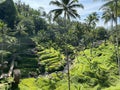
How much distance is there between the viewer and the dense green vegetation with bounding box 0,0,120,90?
5484 centimetres

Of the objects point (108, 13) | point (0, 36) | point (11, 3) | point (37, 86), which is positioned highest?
point (11, 3)

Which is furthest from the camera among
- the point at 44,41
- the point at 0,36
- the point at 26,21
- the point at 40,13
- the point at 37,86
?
the point at 40,13

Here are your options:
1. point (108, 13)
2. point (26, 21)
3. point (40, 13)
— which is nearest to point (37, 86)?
point (108, 13)

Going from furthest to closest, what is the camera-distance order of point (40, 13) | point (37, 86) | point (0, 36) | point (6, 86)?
point (40, 13) → point (0, 36) → point (37, 86) → point (6, 86)

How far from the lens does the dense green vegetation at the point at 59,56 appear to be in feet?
180

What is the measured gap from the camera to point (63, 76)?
6400cm

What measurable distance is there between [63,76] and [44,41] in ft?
180

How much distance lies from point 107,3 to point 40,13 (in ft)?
440

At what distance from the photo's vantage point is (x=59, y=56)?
Result: 2704 inches

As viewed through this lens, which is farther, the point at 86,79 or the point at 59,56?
the point at 59,56

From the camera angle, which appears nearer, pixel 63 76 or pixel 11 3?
pixel 63 76

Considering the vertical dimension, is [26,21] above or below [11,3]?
below

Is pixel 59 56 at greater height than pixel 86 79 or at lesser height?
greater

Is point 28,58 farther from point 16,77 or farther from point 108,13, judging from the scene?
point 16,77
